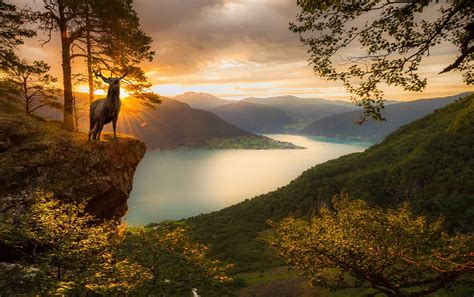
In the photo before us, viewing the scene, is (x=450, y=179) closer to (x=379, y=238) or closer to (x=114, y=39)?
(x=379, y=238)

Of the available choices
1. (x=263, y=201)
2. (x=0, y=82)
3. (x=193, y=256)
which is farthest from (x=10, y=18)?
(x=263, y=201)

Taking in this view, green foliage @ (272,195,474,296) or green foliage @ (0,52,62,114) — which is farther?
green foliage @ (0,52,62,114)

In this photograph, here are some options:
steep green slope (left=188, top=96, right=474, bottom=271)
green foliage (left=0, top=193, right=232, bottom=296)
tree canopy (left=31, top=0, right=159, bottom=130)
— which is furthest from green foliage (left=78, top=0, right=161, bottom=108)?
steep green slope (left=188, top=96, right=474, bottom=271)

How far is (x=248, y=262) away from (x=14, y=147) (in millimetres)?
60709

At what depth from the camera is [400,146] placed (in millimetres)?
116375

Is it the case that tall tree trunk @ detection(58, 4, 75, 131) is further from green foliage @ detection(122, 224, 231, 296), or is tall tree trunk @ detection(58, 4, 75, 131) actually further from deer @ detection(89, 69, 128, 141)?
green foliage @ detection(122, 224, 231, 296)

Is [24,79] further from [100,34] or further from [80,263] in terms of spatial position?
[80,263]

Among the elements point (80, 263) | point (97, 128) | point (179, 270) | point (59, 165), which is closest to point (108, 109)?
point (97, 128)

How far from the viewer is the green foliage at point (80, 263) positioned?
9.64 m

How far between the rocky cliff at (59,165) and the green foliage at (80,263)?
187 cm

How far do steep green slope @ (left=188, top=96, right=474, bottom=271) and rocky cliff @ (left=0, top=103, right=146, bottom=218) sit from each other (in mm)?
39244

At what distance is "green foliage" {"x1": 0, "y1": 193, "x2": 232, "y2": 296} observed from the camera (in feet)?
31.6

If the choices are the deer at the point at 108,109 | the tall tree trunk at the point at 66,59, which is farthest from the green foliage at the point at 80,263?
the tall tree trunk at the point at 66,59

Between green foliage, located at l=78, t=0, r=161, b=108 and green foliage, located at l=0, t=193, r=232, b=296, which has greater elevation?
green foliage, located at l=78, t=0, r=161, b=108
